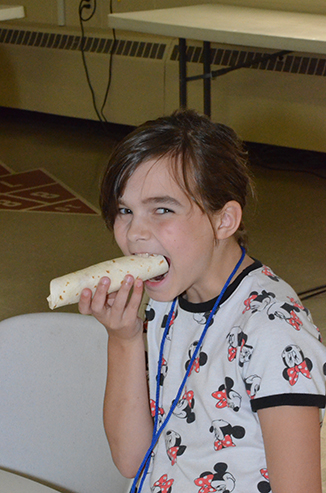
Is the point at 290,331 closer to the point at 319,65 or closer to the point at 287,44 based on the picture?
the point at 287,44

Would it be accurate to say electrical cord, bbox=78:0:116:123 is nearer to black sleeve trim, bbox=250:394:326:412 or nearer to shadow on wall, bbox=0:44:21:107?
shadow on wall, bbox=0:44:21:107

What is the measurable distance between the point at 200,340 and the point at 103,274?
0.17 meters

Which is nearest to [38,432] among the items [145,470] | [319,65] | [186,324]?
[145,470]

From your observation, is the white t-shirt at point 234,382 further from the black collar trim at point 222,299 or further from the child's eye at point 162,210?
the child's eye at point 162,210

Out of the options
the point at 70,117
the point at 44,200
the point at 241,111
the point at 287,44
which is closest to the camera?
the point at 287,44

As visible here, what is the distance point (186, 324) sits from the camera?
1.06 metres

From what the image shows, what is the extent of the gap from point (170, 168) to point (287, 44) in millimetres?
1871

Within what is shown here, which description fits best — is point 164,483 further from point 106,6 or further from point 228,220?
point 106,6

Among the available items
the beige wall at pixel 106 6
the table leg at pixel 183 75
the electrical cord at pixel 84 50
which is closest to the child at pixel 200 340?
the table leg at pixel 183 75

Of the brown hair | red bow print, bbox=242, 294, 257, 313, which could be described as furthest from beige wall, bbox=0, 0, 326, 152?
red bow print, bbox=242, 294, 257, 313

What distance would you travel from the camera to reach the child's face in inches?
38.9

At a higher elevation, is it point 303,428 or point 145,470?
point 303,428

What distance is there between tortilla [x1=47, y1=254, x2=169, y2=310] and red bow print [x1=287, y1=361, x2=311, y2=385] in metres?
0.22

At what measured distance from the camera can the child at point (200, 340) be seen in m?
0.87
